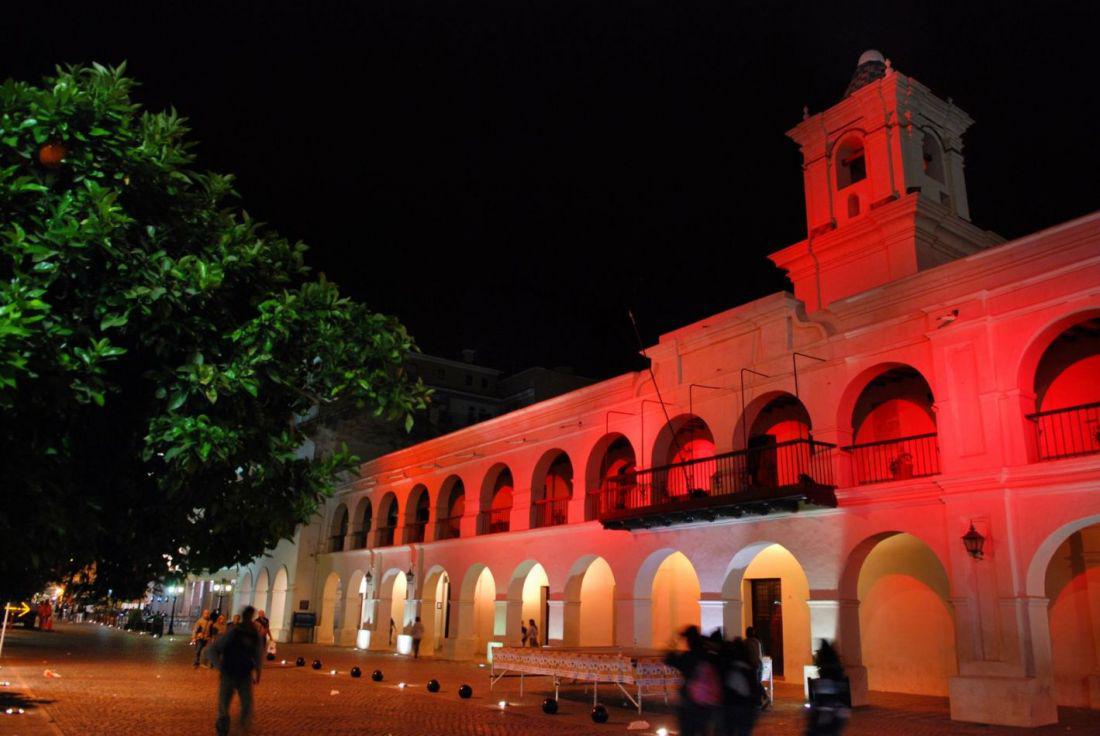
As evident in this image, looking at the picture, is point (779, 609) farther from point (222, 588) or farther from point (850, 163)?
point (222, 588)

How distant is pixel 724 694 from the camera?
807 cm

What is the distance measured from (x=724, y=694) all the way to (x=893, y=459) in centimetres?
1120

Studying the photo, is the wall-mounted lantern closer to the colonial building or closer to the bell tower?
the colonial building

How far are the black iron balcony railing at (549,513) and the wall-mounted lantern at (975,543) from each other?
1356 centimetres

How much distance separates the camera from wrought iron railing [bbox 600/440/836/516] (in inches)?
687

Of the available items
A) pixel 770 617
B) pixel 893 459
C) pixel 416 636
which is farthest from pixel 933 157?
pixel 416 636

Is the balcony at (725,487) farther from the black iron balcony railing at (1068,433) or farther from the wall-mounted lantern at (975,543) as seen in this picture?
the black iron balcony railing at (1068,433)

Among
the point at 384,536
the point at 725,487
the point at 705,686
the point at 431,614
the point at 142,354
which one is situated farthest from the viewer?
the point at 384,536

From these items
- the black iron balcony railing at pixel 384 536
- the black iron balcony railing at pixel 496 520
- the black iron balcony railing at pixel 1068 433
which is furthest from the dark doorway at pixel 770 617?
the black iron balcony railing at pixel 384 536

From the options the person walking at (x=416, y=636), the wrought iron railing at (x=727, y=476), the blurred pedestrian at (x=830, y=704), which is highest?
the wrought iron railing at (x=727, y=476)

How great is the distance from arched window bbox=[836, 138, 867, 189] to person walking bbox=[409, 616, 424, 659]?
1887 centimetres

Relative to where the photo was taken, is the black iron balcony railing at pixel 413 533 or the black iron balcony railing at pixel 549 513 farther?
the black iron balcony railing at pixel 413 533

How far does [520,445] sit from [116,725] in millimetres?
16364

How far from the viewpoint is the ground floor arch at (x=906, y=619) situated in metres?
17.7
